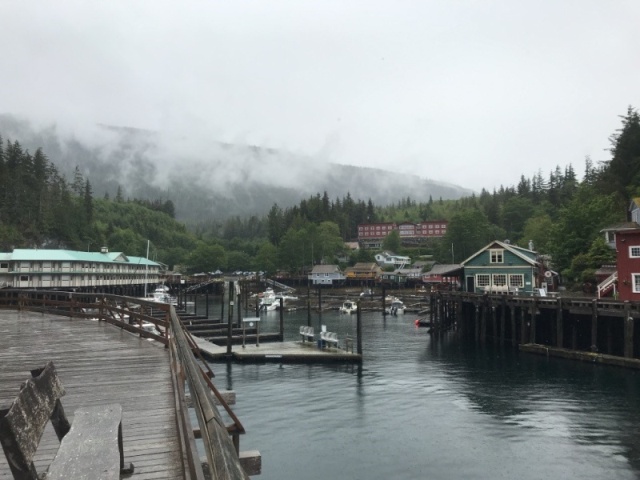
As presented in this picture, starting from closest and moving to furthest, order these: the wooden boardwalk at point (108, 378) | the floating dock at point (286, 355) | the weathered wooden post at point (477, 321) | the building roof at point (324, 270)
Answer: the wooden boardwalk at point (108, 378) → the floating dock at point (286, 355) → the weathered wooden post at point (477, 321) → the building roof at point (324, 270)

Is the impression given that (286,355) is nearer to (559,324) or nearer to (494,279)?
(559,324)

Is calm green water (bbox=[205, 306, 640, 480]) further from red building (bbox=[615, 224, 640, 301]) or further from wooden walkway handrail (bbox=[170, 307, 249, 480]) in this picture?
wooden walkway handrail (bbox=[170, 307, 249, 480])

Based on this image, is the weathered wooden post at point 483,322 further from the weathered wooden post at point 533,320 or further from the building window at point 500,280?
the building window at point 500,280

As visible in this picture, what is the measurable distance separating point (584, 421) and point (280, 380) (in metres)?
16.5

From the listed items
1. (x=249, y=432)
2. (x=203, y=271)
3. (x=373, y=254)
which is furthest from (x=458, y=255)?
(x=249, y=432)

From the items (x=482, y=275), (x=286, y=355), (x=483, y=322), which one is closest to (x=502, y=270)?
(x=482, y=275)

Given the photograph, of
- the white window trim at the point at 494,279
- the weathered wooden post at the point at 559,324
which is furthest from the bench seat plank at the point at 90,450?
the white window trim at the point at 494,279

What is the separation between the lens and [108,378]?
472 inches

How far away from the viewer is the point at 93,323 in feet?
79.7

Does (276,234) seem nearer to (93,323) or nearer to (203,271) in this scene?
(203,271)

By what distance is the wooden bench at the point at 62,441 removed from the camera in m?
3.93

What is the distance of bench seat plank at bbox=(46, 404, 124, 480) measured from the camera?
13.3 ft

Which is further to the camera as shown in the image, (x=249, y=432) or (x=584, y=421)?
(x=584, y=421)

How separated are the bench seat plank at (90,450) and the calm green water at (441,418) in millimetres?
13596
